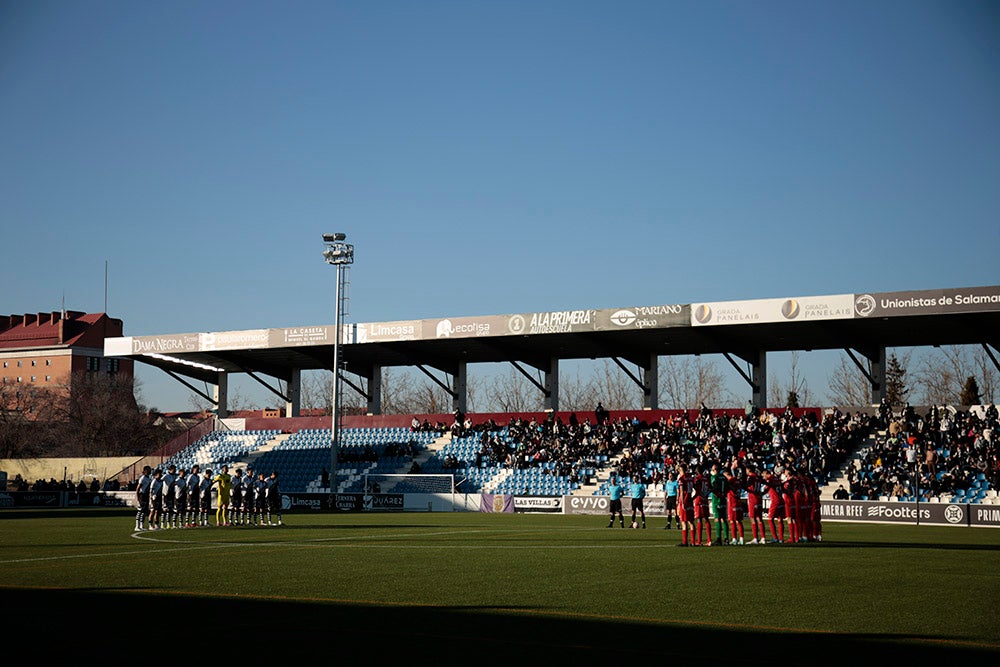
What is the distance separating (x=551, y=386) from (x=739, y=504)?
35999 millimetres

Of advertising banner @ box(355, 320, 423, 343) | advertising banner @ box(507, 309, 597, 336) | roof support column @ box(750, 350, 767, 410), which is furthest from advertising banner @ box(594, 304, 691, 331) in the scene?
advertising banner @ box(355, 320, 423, 343)

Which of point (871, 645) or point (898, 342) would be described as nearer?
point (871, 645)

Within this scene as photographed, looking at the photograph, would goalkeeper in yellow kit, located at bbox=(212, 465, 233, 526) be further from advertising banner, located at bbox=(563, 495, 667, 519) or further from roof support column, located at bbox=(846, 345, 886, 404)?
roof support column, located at bbox=(846, 345, 886, 404)

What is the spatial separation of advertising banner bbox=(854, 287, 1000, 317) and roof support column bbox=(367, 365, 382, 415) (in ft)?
99.6

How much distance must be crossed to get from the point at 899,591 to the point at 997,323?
3641 cm

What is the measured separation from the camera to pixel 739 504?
23.2 meters

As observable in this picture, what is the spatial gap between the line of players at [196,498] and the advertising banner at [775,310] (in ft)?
74.5

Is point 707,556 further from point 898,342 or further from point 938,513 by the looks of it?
point 898,342

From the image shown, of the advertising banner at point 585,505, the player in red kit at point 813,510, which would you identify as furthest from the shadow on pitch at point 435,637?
the advertising banner at point 585,505

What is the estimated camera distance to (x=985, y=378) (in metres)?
82.2

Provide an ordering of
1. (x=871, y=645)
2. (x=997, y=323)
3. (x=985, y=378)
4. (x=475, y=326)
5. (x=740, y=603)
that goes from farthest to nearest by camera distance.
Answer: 1. (x=985, y=378)
2. (x=475, y=326)
3. (x=997, y=323)
4. (x=740, y=603)
5. (x=871, y=645)

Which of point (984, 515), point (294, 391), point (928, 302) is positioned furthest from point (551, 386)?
point (984, 515)

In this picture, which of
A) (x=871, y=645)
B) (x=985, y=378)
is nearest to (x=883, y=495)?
(x=871, y=645)

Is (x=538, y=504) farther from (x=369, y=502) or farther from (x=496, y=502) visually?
(x=369, y=502)
